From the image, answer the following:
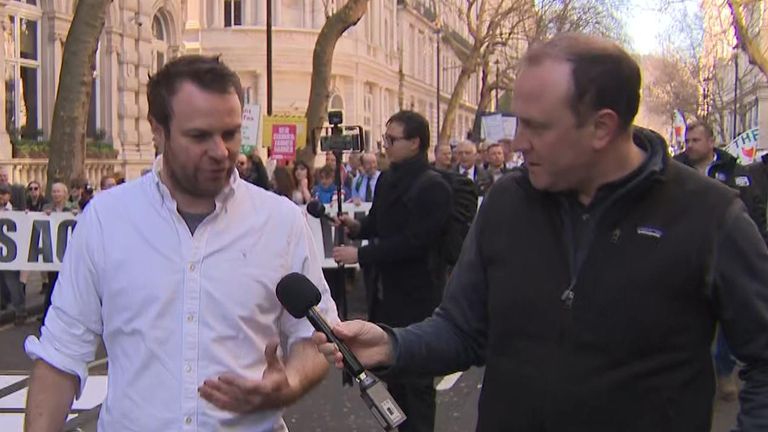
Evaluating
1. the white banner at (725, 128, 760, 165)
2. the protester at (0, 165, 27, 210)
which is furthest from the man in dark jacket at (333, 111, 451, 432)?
the white banner at (725, 128, 760, 165)

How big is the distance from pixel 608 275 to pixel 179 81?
133cm

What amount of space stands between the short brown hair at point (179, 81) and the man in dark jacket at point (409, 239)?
305cm

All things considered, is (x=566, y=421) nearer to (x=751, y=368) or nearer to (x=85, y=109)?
(x=751, y=368)

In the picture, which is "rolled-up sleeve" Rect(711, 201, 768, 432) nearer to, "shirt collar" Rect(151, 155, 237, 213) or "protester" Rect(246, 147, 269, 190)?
"shirt collar" Rect(151, 155, 237, 213)

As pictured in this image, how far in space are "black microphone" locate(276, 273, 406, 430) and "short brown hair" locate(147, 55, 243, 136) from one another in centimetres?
62

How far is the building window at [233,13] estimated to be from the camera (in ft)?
145

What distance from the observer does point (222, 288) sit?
8.89 ft

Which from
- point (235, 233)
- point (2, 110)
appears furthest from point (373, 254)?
point (2, 110)

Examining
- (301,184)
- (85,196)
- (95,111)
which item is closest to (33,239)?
(85,196)

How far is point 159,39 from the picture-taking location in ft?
95.2

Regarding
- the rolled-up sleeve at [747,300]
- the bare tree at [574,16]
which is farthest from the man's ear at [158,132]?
the bare tree at [574,16]

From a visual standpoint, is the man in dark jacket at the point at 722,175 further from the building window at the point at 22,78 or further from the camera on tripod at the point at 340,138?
the building window at the point at 22,78

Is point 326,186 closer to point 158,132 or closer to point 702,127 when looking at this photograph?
point 702,127

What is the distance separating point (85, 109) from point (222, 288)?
13.3m
